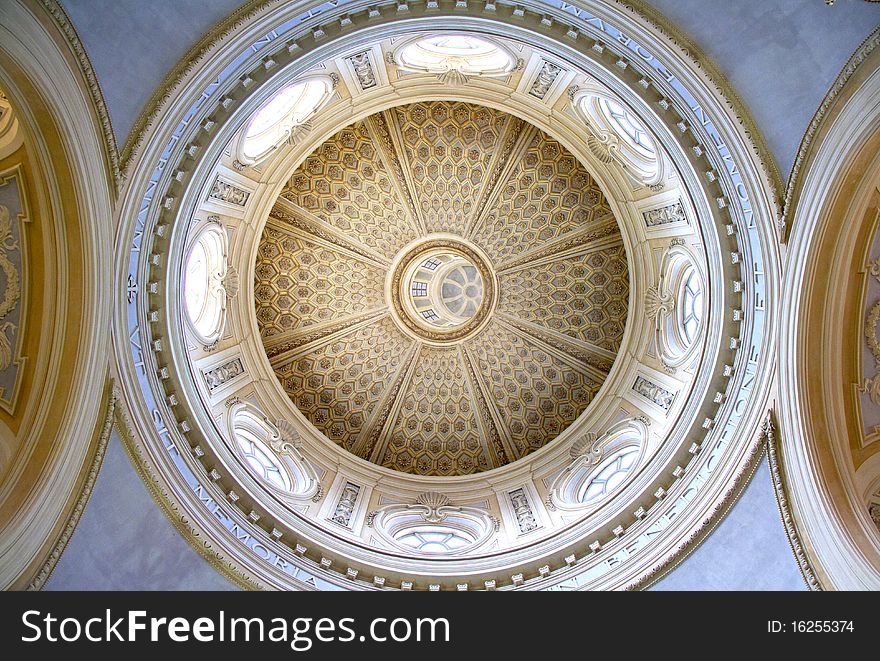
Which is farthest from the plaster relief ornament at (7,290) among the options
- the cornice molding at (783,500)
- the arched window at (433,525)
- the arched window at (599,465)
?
the cornice molding at (783,500)

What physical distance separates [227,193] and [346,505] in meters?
8.10

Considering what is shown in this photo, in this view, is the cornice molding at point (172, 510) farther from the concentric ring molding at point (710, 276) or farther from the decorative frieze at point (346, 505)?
the decorative frieze at point (346, 505)

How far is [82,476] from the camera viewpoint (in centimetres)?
1077

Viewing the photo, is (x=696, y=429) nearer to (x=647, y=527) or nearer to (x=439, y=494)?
(x=647, y=527)

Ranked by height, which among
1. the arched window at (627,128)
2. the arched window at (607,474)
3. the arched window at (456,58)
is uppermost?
the arched window at (456,58)

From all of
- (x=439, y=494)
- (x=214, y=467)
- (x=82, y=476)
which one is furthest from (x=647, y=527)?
(x=82, y=476)

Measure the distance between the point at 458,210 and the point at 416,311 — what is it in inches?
135

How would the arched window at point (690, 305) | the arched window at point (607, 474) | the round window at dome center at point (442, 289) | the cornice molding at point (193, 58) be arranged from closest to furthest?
the cornice molding at point (193, 58), the arched window at point (690, 305), the arched window at point (607, 474), the round window at dome center at point (442, 289)

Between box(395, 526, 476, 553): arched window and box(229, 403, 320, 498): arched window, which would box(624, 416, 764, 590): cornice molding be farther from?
box(229, 403, 320, 498): arched window

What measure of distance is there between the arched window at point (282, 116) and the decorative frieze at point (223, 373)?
4916 millimetres

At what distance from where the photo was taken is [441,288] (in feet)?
70.5

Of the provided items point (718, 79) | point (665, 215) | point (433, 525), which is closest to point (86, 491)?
point (433, 525)

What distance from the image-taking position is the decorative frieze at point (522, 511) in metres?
16.0

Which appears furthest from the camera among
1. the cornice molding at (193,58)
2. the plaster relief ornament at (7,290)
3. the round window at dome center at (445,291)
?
the round window at dome center at (445,291)
